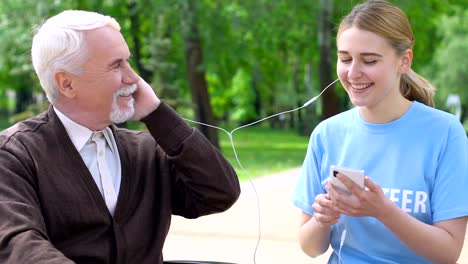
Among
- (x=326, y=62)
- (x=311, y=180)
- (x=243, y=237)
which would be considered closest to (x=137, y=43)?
(x=326, y=62)

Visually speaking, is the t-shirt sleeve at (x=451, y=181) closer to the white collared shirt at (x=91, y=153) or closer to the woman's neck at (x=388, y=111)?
the woman's neck at (x=388, y=111)

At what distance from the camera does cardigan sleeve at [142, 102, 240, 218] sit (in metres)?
2.48

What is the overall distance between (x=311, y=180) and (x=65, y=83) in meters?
0.83

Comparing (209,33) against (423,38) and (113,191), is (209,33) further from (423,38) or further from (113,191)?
(113,191)

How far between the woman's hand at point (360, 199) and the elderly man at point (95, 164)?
1.33 ft

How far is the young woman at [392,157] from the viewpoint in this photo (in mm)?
2416

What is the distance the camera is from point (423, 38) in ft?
81.5

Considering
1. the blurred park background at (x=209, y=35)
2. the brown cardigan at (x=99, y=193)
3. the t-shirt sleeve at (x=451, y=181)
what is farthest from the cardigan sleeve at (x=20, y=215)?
the blurred park background at (x=209, y=35)

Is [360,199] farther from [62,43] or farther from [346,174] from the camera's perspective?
[62,43]

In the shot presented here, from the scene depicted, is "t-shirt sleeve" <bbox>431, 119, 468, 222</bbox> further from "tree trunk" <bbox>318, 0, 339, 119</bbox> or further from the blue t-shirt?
"tree trunk" <bbox>318, 0, 339, 119</bbox>

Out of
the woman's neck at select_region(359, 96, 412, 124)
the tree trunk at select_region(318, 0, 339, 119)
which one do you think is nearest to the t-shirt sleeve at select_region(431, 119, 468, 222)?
the woman's neck at select_region(359, 96, 412, 124)

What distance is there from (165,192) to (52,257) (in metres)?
0.55

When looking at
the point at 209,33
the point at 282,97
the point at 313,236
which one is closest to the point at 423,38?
the point at 209,33

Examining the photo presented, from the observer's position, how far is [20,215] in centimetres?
A: 216
